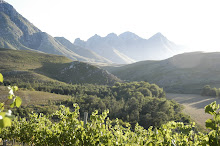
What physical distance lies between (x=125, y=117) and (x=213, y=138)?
21.8m

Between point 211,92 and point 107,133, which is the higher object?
Result: point 107,133

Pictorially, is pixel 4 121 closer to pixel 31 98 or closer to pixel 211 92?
pixel 31 98

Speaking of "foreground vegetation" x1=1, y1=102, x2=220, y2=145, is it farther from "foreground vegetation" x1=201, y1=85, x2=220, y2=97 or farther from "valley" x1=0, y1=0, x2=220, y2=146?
"foreground vegetation" x1=201, y1=85, x2=220, y2=97

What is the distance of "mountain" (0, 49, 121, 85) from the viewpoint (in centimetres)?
5357

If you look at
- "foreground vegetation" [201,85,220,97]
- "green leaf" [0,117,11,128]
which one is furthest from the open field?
"green leaf" [0,117,11,128]

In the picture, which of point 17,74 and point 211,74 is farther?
point 211,74

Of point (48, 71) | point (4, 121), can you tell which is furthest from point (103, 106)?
point (48, 71)

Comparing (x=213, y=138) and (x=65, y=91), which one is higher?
(x=213, y=138)

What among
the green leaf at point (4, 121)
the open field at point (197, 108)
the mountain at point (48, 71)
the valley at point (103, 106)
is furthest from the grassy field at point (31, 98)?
the green leaf at point (4, 121)

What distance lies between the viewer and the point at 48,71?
66250mm

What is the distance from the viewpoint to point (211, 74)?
74.6 m

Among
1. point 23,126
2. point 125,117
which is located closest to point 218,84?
point 125,117

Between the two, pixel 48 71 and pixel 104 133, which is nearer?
pixel 104 133

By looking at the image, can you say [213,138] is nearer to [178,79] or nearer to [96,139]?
[96,139]
